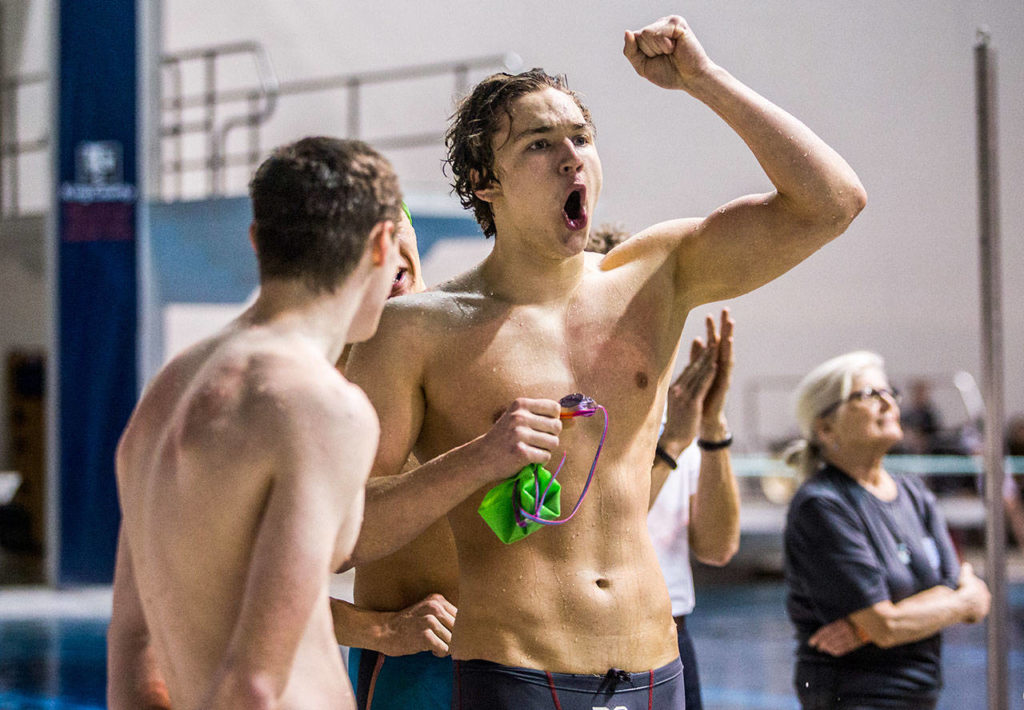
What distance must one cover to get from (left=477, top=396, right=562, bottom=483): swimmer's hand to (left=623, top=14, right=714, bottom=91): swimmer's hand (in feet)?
2.13

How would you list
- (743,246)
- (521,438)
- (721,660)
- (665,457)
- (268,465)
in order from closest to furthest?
(268,465) → (521,438) → (743,246) → (665,457) → (721,660)

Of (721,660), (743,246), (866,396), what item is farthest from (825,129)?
(743,246)

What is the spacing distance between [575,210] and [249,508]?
0.95 metres

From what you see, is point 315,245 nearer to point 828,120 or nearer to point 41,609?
point 41,609

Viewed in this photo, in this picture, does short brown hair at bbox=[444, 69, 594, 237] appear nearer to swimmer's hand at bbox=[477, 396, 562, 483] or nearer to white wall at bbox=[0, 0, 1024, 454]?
swimmer's hand at bbox=[477, 396, 562, 483]

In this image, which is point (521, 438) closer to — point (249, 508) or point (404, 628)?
point (249, 508)

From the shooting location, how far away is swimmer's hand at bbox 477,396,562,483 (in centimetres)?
172

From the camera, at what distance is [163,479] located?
128 cm

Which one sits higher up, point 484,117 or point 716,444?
point 484,117

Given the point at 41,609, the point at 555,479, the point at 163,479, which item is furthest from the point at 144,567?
the point at 41,609

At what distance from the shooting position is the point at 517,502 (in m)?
1.81

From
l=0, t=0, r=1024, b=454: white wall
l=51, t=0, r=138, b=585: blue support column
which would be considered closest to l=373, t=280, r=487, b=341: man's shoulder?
l=51, t=0, r=138, b=585: blue support column

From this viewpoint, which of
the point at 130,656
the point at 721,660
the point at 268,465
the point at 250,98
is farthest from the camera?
the point at 250,98

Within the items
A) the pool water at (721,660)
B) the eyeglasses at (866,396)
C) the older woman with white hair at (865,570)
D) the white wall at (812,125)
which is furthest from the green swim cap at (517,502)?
the white wall at (812,125)
